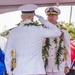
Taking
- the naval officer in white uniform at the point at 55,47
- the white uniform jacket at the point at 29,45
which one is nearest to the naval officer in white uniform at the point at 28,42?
the white uniform jacket at the point at 29,45

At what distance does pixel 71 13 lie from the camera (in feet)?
30.3

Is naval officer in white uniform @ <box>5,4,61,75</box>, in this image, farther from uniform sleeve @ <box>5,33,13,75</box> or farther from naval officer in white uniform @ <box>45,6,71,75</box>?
naval officer in white uniform @ <box>45,6,71,75</box>

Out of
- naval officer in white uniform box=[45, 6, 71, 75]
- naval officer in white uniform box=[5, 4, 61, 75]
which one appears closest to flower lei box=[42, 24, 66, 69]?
naval officer in white uniform box=[45, 6, 71, 75]

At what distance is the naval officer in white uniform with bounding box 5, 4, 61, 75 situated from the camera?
10.0 feet

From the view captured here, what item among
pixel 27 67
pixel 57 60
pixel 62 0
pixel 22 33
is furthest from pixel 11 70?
pixel 62 0

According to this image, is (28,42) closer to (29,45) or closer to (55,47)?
(29,45)

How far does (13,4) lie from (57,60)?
2.99 feet

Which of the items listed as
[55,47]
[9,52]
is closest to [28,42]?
[9,52]

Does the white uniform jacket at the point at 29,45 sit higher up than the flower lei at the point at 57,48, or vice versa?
the white uniform jacket at the point at 29,45

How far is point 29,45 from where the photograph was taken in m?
A: 3.05

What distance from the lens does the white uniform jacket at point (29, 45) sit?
10.00 ft

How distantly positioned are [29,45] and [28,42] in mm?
34

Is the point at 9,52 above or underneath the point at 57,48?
above

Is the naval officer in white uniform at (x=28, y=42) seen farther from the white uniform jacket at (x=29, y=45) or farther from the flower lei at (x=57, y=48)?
the flower lei at (x=57, y=48)
